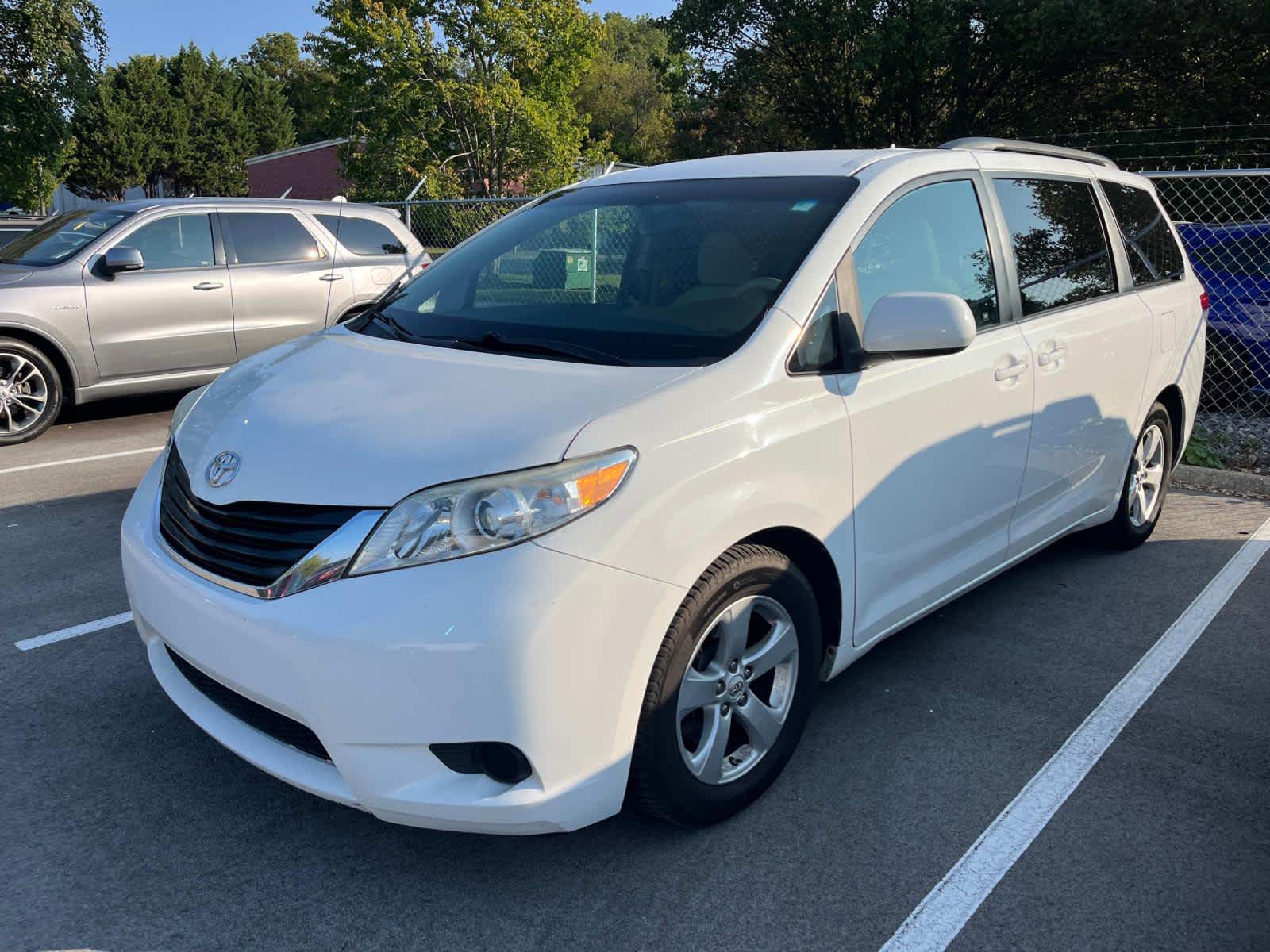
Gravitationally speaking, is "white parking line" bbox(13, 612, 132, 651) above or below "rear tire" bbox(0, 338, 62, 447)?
below

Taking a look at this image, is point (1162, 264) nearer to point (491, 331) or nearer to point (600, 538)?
point (491, 331)

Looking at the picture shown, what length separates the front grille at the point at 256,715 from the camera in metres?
2.43

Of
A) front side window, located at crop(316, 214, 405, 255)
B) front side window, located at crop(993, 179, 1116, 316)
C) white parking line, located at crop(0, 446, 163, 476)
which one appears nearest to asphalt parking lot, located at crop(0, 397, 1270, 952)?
front side window, located at crop(993, 179, 1116, 316)

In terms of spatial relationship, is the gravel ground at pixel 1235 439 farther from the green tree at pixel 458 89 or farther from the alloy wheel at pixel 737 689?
the green tree at pixel 458 89

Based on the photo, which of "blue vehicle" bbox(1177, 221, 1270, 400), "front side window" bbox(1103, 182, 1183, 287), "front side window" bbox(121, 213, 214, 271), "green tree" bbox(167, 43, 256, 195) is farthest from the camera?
"green tree" bbox(167, 43, 256, 195)

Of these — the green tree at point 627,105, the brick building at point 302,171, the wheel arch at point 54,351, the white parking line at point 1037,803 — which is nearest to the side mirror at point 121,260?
the wheel arch at point 54,351

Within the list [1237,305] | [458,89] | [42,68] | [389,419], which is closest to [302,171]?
[458,89]

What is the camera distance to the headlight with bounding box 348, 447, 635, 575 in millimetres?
2240

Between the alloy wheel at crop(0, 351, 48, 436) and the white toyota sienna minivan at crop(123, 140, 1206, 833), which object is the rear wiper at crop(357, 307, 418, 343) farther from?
the alloy wheel at crop(0, 351, 48, 436)

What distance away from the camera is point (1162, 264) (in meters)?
4.97

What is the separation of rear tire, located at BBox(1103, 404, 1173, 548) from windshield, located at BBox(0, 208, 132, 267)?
23.5ft

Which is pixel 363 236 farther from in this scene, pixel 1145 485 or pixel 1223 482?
pixel 1223 482

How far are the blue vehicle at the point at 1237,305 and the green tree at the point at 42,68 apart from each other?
20207 millimetres

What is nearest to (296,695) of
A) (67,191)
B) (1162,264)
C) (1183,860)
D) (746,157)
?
(1183,860)
